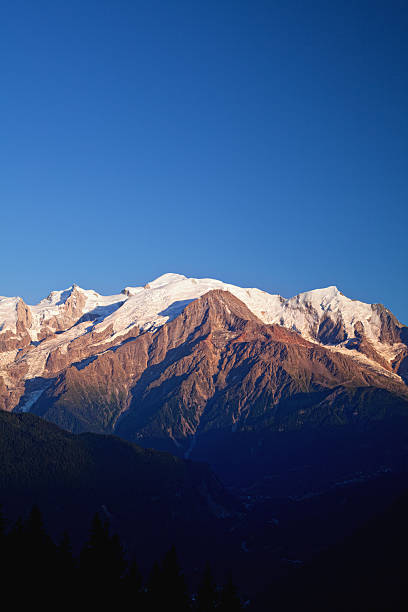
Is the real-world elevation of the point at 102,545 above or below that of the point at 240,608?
above

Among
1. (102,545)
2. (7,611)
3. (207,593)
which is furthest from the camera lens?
(207,593)

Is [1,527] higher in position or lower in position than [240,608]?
higher

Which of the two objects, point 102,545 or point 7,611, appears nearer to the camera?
point 7,611

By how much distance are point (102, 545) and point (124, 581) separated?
31.0 ft

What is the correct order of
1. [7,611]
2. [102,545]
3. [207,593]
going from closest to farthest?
[7,611] → [102,545] → [207,593]

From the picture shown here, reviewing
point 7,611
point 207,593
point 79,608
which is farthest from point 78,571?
point 207,593

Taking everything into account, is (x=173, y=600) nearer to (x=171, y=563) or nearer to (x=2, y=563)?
(x=171, y=563)

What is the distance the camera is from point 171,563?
12444 cm

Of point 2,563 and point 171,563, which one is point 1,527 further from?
point 171,563

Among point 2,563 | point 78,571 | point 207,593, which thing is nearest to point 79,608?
point 78,571

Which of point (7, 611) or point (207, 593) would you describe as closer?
point (7, 611)

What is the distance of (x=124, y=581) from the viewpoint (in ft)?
408

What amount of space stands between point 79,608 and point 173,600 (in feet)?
51.4

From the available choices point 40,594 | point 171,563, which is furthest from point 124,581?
point 40,594
